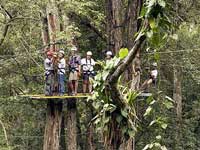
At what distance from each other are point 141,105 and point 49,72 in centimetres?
627

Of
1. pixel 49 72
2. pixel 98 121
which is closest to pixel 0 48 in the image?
pixel 49 72

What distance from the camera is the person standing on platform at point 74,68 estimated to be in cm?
977

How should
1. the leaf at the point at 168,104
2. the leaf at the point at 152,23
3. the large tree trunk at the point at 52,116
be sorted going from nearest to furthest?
the leaf at the point at 152,23 < the leaf at the point at 168,104 < the large tree trunk at the point at 52,116

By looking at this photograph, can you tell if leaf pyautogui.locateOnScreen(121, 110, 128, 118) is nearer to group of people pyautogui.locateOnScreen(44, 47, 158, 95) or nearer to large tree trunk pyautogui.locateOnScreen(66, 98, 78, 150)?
group of people pyautogui.locateOnScreen(44, 47, 158, 95)

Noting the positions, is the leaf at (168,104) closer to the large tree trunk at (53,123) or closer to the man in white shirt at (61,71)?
the man in white shirt at (61,71)

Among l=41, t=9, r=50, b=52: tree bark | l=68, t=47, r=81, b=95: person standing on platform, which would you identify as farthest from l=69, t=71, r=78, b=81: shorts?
l=41, t=9, r=50, b=52: tree bark

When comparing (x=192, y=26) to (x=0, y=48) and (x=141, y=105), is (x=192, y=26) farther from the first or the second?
(x=0, y=48)

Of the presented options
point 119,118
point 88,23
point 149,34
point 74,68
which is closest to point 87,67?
point 74,68

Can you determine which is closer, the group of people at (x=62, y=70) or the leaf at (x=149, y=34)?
the leaf at (x=149, y=34)

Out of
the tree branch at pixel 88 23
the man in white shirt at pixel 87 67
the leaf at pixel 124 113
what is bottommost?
the man in white shirt at pixel 87 67

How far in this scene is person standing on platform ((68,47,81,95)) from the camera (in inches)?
385

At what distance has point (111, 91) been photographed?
2.28 m

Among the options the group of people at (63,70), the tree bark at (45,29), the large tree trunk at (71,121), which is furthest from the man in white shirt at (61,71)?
the large tree trunk at (71,121)

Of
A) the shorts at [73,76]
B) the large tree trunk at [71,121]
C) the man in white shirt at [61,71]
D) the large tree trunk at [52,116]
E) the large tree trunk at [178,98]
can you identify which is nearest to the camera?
the man in white shirt at [61,71]
